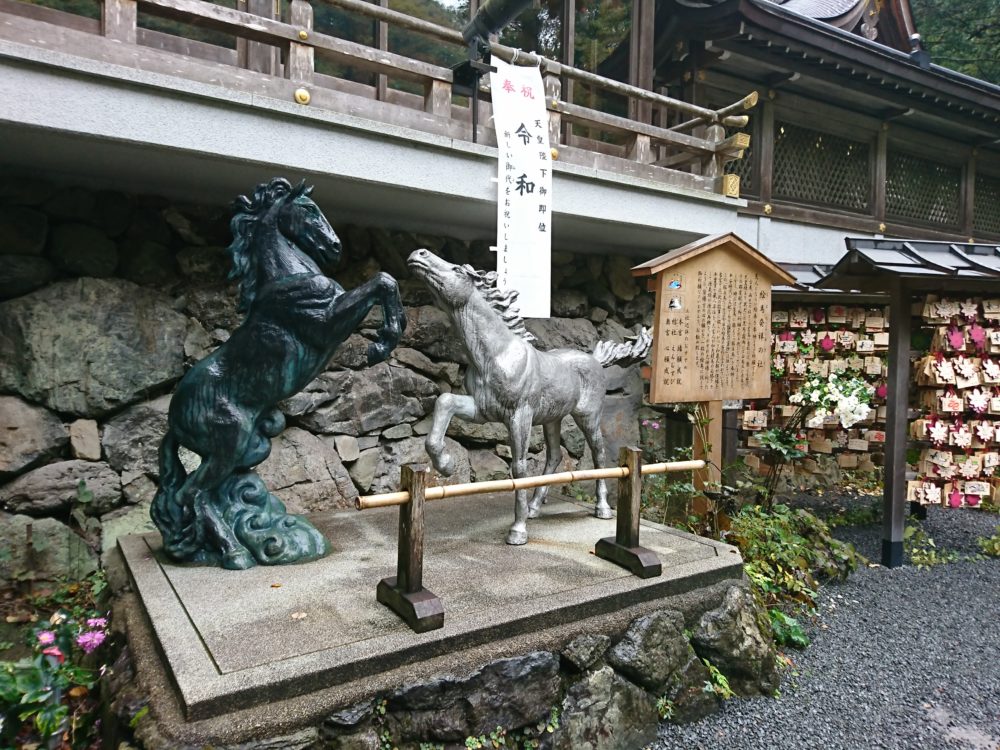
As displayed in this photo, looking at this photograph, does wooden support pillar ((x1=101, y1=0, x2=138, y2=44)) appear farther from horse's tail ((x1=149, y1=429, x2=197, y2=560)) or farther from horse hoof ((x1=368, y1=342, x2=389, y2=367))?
horse hoof ((x1=368, y1=342, x2=389, y2=367))

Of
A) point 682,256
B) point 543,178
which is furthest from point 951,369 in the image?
point 543,178

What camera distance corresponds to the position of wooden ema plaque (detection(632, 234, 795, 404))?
4.46 m

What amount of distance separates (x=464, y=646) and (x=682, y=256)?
307 centimetres

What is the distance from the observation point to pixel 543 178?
16.5 ft

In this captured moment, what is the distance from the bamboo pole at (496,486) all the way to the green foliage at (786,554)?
1.39m

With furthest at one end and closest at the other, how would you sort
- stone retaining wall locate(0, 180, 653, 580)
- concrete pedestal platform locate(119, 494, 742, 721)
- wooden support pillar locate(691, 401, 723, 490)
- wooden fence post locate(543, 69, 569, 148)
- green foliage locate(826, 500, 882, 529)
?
green foliage locate(826, 500, 882, 529) → wooden fence post locate(543, 69, 569, 148) → wooden support pillar locate(691, 401, 723, 490) → stone retaining wall locate(0, 180, 653, 580) → concrete pedestal platform locate(119, 494, 742, 721)

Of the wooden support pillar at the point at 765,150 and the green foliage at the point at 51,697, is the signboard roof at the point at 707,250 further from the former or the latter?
the green foliage at the point at 51,697

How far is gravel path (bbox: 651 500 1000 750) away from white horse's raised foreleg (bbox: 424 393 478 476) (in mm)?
1719

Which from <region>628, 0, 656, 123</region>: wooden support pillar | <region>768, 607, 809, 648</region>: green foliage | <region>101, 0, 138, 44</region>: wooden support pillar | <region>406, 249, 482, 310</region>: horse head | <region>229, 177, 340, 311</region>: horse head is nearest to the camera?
<region>229, 177, 340, 311</region>: horse head

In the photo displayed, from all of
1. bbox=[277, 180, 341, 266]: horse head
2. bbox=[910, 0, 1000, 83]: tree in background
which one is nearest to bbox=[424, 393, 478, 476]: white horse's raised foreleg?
bbox=[277, 180, 341, 266]: horse head

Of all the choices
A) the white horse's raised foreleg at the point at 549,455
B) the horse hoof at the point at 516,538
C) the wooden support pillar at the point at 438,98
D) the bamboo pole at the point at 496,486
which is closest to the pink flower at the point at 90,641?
the bamboo pole at the point at 496,486

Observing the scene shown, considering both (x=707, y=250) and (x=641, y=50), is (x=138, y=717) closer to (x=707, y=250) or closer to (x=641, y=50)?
(x=707, y=250)

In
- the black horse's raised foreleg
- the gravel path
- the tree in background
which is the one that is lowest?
the gravel path

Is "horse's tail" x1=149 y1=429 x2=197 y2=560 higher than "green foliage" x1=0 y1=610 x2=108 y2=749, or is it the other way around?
"horse's tail" x1=149 y1=429 x2=197 y2=560
